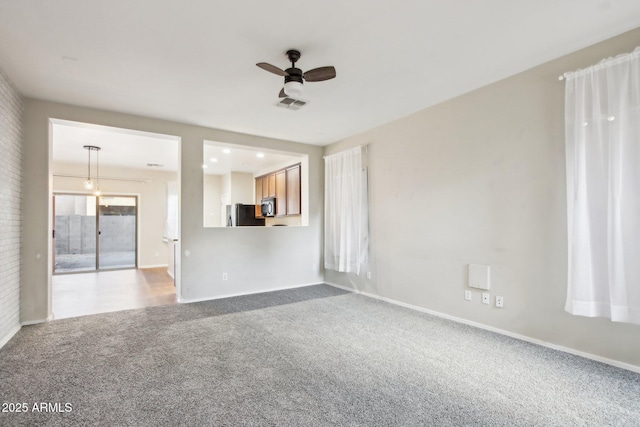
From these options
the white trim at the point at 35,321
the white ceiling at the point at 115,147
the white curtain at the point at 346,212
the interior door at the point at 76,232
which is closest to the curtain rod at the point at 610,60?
the white curtain at the point at 346,212

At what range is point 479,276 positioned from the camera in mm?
3479

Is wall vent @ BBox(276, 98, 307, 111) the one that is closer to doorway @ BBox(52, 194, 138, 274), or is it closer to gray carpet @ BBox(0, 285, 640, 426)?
gray carpet @ BBox(0, 285, 640, 426)

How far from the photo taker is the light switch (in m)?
3.42

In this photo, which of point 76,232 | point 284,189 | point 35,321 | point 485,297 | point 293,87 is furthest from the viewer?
point 76,232

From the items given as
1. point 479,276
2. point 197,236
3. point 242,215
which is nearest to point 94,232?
point 242,215

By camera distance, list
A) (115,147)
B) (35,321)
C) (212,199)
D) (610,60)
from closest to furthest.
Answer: (610,60) < (35,321) < (115,147) < (212,199)

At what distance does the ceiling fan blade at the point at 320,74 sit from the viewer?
2664 millimetres

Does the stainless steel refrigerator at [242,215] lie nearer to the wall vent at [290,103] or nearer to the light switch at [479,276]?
the wall vent at [290,103]

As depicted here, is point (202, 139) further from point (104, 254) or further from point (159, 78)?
point (104, 254)

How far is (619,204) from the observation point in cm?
243

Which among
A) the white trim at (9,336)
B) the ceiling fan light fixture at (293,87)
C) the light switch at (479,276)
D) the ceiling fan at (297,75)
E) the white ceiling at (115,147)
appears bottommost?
the white trim at (9,336)

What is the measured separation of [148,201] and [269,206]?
12.1ft

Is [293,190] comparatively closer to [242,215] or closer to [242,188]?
[242,215]

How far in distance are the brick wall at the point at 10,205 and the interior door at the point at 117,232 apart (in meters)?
5.07
